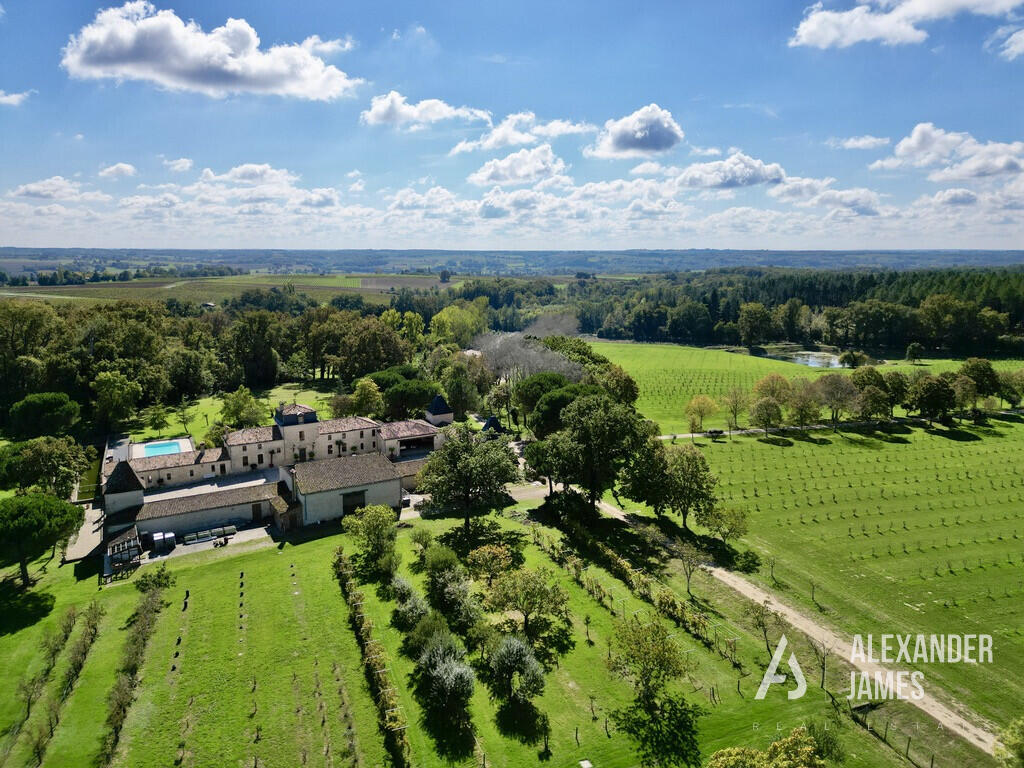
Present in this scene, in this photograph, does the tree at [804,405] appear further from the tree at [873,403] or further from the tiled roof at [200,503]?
the tiled roof at [200,503]

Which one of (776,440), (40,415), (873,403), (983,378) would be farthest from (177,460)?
(983,378)

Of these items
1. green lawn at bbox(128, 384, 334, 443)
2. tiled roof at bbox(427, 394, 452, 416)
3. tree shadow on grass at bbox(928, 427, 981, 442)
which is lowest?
tree shadow on grass at bbox(928, 427, 981, 442)

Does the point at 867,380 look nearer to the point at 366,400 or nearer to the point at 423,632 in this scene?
the point at 366,400

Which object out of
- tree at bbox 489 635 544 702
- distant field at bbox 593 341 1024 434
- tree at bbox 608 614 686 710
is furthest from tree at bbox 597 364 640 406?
tree at bbox 489 635 544 702

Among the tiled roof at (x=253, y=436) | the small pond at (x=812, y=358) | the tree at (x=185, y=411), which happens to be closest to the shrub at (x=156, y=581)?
the tiled roof at (x=253, y=436)

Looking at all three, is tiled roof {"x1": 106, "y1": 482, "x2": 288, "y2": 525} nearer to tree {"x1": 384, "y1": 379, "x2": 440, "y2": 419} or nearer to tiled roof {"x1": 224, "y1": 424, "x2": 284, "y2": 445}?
tiled roof {"x1": 224, "y1": 424, "x2": 284, "y2": 445}

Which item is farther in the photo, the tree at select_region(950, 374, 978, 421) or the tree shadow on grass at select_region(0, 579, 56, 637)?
the tree at select_region(950, 374, 978, 421)

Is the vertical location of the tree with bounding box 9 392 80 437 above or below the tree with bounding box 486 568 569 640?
above
